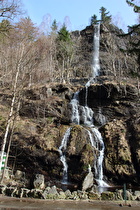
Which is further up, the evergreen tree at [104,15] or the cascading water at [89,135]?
the evergreen tree at [104,15]

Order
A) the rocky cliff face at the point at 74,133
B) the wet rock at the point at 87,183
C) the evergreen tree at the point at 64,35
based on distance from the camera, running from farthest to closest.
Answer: the evergreen tree at the point at 64,35
the rocky cliff face at the point at 74,133
the wet rock at the point at 87,183

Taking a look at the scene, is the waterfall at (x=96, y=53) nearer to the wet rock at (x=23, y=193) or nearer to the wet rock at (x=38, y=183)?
the wet rock at (x=38, y=183)

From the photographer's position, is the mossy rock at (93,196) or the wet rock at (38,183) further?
the wet rock at (38,183)

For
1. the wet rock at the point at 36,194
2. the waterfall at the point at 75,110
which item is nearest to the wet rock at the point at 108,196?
the wet rock at the point at 36,194

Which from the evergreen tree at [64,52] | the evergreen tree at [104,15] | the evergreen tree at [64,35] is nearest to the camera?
the evergreen tree at [64,52]

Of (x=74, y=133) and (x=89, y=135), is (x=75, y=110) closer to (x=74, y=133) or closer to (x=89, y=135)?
(x=74, y=133)

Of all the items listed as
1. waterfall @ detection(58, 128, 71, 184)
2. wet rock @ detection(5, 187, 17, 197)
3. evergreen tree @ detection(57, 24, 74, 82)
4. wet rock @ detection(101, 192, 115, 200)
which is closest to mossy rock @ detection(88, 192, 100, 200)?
wet rock @ detection(101, 192, 115, 200)

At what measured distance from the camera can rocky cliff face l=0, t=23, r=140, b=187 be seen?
15227 mm

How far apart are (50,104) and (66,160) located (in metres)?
8.56

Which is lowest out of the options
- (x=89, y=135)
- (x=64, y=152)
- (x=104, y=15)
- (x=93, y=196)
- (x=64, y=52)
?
(x=93, y=196)

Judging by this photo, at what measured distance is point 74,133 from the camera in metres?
17.5

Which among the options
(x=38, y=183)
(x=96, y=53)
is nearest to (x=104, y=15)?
(x=96, y=53)

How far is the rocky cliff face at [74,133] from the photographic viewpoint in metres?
15.2

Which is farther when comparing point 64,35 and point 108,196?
point 64,35
